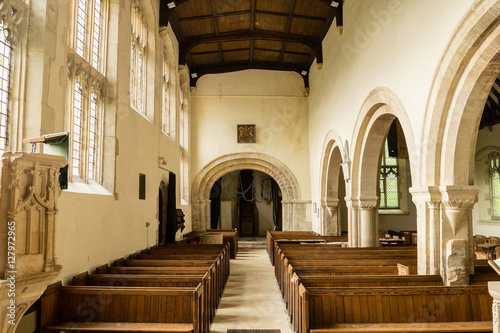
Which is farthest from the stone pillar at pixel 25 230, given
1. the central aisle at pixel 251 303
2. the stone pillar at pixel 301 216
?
the stone pillar at pixel 301 216

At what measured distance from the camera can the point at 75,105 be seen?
577cm

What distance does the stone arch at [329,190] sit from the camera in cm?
1197

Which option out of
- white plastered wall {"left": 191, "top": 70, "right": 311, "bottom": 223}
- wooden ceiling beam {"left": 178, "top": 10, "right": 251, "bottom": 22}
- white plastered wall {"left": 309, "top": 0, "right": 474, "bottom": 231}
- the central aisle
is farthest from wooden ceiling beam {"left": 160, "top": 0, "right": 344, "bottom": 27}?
the central aisle

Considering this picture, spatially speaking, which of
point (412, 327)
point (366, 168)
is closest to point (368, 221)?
point (366, 168)

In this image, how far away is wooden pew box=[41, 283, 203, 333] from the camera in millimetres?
4145

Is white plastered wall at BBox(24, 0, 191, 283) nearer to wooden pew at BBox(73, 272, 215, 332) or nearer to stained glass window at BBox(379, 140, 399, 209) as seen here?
wooden pew at BBox(73, 272, 215, 332)

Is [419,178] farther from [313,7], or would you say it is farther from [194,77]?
[194,77]

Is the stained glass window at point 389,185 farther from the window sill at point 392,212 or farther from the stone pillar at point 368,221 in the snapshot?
the stone pillar at point 368,221

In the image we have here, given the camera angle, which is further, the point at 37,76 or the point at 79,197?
the point at 79,197

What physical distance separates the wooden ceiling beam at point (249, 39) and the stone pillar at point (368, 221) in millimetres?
5231

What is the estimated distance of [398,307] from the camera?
404 centimetres

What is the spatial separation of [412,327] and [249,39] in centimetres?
981

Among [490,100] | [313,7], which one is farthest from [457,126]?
[490,100]

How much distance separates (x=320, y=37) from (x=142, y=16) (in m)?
5.49
